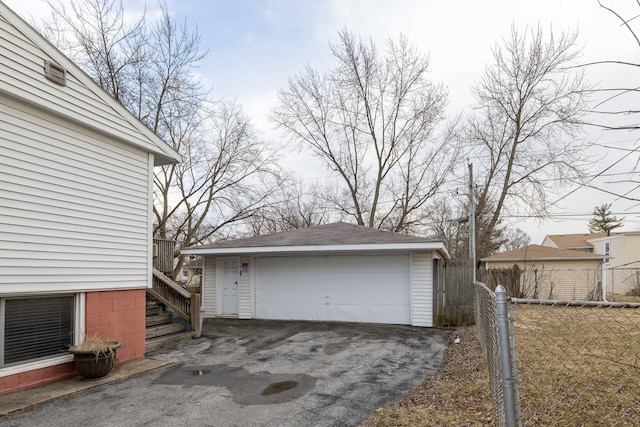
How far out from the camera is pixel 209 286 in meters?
13.5

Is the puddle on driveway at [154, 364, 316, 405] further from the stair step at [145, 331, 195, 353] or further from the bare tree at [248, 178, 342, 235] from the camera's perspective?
the bare tree at [248, 178, 342, 235]

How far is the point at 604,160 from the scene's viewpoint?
209 cm

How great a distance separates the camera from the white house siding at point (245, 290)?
12844 millimetres

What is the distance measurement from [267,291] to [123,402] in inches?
306

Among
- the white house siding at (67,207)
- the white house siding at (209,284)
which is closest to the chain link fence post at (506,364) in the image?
the white house siding at (67,207)

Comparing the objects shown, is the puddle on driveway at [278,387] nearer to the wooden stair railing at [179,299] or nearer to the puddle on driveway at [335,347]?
the puddle on driveway at [335,347]

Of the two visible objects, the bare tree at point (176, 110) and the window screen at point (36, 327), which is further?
the bare tree at point (176, 110)

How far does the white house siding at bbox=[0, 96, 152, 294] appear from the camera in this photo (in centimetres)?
540

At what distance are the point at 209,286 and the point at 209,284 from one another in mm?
65

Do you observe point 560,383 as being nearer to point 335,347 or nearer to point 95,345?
point 335,347

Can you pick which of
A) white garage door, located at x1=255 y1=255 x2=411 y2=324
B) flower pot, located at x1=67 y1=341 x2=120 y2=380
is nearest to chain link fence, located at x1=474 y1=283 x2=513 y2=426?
flower pot, located at x1=67 y1=341 x2=120 y2=380

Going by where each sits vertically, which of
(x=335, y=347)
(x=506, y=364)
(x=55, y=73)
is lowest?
(x=335, y=347)

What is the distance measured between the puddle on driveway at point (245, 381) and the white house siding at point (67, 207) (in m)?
1.91

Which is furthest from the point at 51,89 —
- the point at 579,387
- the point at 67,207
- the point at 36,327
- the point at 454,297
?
the point at 454,297
